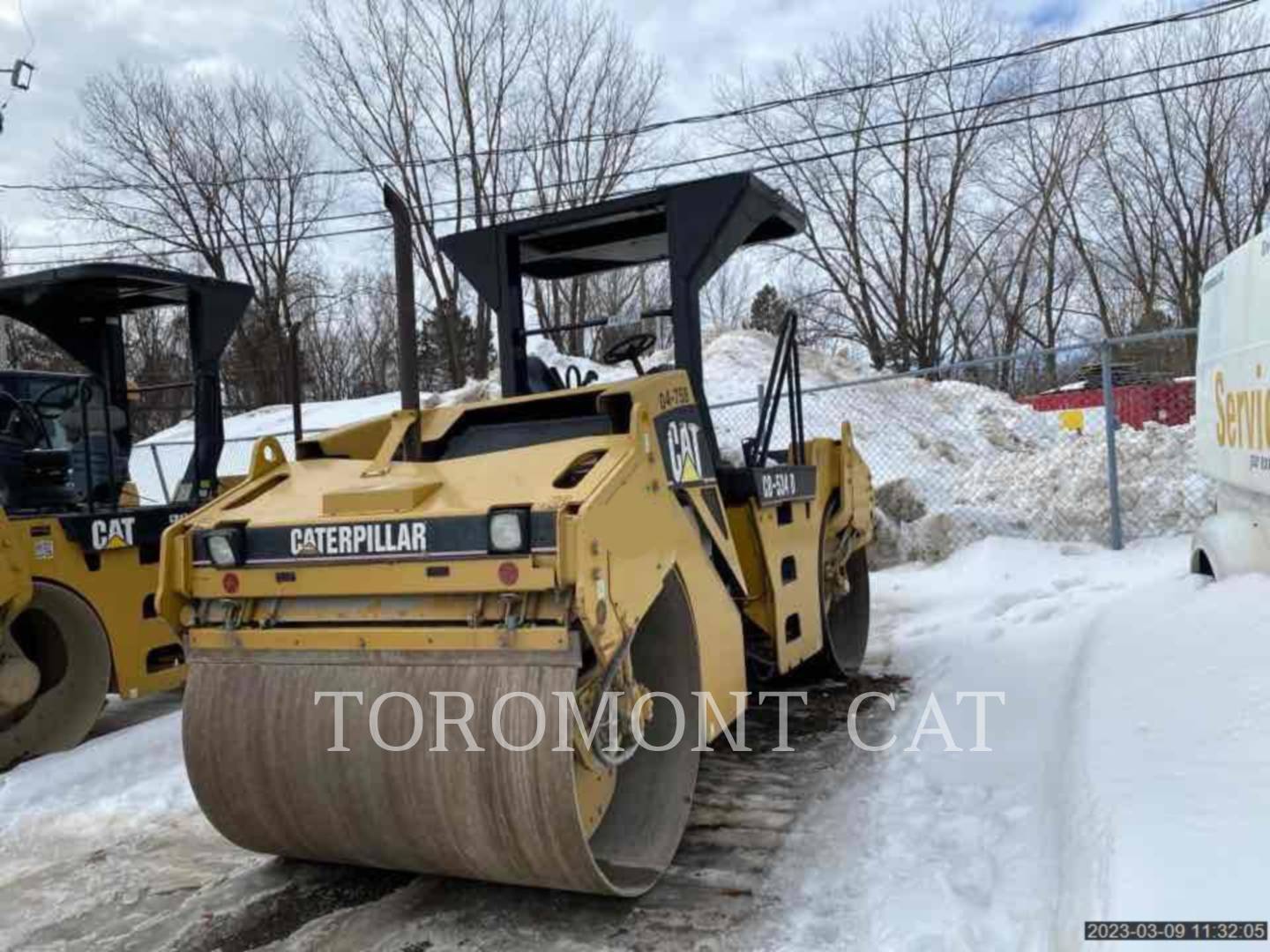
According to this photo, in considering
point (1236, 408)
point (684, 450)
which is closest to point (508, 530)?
point (684, 450)

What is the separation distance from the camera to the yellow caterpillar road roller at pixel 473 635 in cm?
306

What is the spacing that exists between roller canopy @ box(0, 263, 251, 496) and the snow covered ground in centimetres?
186

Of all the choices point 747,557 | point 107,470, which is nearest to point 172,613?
point 747,557

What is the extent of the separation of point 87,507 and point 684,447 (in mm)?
4151

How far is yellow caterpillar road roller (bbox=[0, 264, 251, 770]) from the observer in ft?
19.5

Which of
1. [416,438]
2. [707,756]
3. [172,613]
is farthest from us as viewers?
[707,756]

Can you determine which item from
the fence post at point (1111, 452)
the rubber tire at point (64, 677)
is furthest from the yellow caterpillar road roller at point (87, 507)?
the fence post at point (1111, 452)

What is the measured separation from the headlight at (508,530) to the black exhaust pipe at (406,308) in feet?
4.02

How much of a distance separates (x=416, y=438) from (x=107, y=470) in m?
3.71

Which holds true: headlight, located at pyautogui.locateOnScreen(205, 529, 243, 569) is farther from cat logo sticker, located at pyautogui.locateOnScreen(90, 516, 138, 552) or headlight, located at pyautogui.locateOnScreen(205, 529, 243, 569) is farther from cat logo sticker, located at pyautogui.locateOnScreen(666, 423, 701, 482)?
cat logo sticker, located at pyautogui.locateOnScreen(90, 516, 138, 552)

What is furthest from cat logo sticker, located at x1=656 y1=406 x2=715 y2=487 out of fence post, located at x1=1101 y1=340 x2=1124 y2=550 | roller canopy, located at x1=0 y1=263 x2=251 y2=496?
fence post, located at x1=1101 y1=340 x2=1124 y2=550

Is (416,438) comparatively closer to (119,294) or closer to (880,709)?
(880,709)

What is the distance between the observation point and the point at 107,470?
6918 millimetres

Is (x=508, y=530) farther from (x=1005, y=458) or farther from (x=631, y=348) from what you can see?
(x=1005, y=458)
